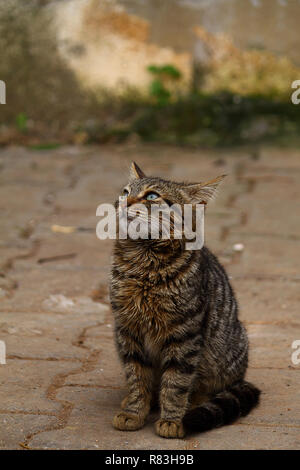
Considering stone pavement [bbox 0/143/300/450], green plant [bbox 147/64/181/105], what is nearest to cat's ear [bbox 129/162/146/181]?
stone pavement [bbox 0/143/300/450]

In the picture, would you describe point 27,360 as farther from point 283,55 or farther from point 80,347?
point 283,55

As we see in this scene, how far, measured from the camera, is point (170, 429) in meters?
3.33

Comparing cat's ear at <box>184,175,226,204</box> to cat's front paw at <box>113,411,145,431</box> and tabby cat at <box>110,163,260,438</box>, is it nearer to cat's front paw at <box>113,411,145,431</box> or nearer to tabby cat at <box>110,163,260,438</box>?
tabby cat at <box>110,163,260,438</box>

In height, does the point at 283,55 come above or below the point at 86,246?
Result: above

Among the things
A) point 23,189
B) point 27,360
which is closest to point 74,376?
point 27,360

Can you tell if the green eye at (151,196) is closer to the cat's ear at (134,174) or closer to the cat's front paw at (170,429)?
the cat's ear at (134,174)

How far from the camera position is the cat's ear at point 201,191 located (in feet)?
12.2

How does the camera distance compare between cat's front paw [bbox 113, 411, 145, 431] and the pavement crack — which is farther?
cat's front paw [bbox 113, 411, 145, 431]

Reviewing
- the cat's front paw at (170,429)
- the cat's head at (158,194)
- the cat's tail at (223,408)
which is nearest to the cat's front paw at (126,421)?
the cat's front paw at (170,429)

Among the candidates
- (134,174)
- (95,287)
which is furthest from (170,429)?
(95,287)

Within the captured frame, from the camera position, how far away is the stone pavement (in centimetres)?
338

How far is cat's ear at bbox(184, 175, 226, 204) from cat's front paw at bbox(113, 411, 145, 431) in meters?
1.06

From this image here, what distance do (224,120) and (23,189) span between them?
117 inches

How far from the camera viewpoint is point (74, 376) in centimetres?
396
